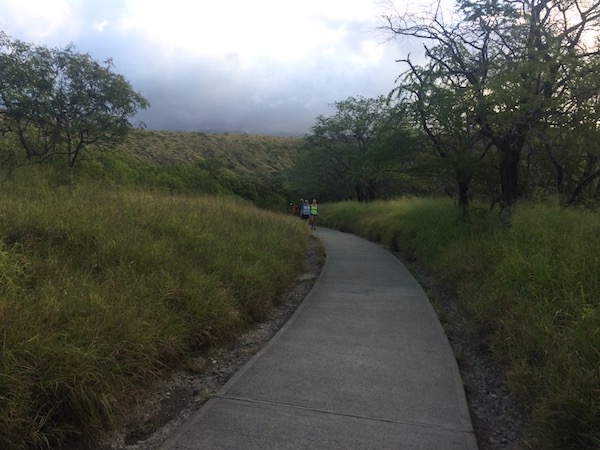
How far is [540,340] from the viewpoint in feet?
13.1

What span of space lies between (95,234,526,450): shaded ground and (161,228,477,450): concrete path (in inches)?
7.4

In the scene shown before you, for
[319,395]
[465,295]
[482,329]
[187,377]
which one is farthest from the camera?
[465,295]

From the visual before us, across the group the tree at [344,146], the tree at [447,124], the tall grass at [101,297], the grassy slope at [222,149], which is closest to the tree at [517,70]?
the tree at [447,124]

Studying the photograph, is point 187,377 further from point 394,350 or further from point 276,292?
point 276,292

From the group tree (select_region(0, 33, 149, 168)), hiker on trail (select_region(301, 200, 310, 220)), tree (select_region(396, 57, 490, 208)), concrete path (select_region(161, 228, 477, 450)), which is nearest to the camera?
concrete path (select_region(161, 228, 477, 450))

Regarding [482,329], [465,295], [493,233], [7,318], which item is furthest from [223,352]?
[493,233]

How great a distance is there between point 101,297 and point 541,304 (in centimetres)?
432

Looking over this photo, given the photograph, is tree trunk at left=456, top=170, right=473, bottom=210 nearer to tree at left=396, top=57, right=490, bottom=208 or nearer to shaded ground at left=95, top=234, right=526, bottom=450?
tree at left=396, top=57, right=490, bottom=208

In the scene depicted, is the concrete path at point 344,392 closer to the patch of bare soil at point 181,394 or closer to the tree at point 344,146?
the patch of bare soil at point 181,394

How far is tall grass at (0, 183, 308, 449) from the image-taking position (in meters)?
3.00

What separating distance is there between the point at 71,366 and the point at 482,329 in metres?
4.44

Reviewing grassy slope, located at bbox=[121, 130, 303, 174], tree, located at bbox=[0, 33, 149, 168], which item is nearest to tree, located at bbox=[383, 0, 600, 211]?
tree, located at bbox=[0, 33, 149, 168]

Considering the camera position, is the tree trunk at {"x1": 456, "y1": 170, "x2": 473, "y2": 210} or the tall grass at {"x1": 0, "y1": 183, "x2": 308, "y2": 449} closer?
the tall grass at {"x1": 0, "y1": 183, "x2": 308, "y2": 449}

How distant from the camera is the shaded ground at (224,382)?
3.33 metres
